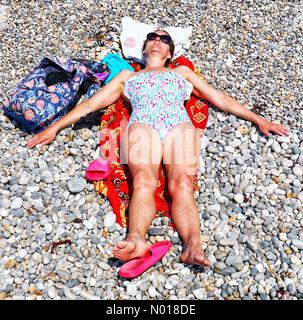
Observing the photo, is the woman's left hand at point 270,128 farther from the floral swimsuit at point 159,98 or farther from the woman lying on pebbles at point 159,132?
the floral swimsuit at point 159,98

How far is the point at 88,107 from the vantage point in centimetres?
492

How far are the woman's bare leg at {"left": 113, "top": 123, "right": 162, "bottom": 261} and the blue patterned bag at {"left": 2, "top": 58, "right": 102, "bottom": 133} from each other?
3.08 ft

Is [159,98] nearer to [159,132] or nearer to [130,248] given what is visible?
[159,132]

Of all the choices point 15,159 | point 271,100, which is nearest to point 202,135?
point 271,100

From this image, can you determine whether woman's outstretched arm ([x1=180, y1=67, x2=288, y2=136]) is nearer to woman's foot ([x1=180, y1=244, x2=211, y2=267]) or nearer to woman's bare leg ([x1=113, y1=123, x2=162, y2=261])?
woman's bare leg ([x1=113, y1=123, x2=162, y2=261])

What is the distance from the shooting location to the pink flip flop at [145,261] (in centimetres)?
361

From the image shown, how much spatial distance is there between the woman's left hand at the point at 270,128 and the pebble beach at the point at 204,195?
6 cm

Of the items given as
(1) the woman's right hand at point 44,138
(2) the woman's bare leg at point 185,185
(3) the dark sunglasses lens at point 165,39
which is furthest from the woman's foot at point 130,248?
(3) the dark sunglasses lens at point 165,39

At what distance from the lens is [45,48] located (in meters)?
6.04

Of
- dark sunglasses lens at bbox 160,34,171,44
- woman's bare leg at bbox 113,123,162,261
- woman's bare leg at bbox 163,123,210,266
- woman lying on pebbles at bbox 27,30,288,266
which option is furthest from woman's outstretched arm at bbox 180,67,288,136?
woman's bare leg at bbox 113,123,162,261

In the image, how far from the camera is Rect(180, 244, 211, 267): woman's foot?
3.55 m

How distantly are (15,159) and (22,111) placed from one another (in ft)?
1.71

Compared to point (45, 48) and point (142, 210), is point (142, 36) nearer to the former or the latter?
point (45, 48)

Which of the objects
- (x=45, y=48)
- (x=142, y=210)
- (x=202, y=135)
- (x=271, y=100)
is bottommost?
(x=142, y=210)
